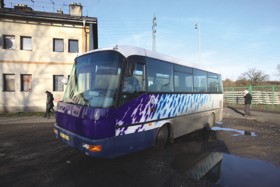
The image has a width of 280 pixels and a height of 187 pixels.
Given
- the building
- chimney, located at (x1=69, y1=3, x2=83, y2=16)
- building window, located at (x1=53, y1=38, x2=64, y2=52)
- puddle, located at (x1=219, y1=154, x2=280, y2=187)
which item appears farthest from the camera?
chimney, located at (x1=69, y1=3, x2=83, y2=16)

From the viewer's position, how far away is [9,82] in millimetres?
14766

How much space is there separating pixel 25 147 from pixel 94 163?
294 cm

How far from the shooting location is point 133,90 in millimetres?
4559

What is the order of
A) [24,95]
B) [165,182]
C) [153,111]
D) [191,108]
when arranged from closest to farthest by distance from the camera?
[165,182] < [153,111] < [191,108] < [24,95]

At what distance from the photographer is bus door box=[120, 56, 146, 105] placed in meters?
4.29

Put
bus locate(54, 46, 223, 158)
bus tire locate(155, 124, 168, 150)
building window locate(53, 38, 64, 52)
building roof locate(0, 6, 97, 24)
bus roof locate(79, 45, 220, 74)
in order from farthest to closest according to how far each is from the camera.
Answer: building window locate(53, 38, 64, 52)
building roof locate(0, 6, 97, 24)
bus tire locate(155, 124, 168, 150)
bus roof locate(79, 45, 220, 74)
bus locate(54, 46, 223, 158)

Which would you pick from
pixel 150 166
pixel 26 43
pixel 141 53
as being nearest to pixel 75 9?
pixel 26 43

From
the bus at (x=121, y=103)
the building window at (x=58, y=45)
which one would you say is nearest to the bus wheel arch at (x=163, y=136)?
the bus at (x=121, y=103)

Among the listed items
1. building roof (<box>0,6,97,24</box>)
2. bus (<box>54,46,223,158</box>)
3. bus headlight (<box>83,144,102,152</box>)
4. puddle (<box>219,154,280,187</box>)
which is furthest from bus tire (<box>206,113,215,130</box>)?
building roof (<box>0,6,97,24</box>)

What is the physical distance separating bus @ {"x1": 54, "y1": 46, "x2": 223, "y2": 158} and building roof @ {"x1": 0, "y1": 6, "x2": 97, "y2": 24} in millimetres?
12327

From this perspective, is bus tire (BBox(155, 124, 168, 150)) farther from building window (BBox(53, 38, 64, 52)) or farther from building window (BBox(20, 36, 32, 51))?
building window (BBox(20, 36, 32, 51))

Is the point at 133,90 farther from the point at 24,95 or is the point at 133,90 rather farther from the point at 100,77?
the point at 24,95

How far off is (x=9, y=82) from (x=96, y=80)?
14046 millimetres

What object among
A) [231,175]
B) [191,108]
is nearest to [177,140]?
[191,108]
